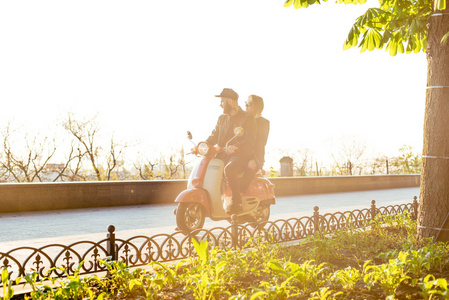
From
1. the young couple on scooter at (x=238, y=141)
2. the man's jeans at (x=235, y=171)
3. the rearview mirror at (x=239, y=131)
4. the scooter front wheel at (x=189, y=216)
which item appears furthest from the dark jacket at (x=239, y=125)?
the scooter front wheel at (x=189, y=216)

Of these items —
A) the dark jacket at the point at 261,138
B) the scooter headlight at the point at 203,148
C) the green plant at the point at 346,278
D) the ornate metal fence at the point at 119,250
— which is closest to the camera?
the green plant at the point at 346,278

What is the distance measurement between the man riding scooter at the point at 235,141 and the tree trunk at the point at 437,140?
2319mm

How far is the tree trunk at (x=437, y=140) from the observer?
18.0 ft

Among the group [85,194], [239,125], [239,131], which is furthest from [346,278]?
[85,194]

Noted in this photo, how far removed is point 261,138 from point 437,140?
2407mm

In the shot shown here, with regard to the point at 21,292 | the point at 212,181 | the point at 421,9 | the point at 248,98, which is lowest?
the point at 21,292

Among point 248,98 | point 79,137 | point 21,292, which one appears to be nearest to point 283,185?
point 79,137

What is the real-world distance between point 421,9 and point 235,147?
329 cm

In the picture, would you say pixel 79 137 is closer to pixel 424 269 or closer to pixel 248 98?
pixel 248 98

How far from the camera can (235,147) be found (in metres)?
6.04

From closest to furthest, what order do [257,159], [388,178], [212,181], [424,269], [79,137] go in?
[424,269] → [212,181] → [257,159] → [79,137] → [388,178]

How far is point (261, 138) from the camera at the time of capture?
21.9 feet

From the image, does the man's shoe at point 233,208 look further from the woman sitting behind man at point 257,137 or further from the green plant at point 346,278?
the green plant at point 346,278

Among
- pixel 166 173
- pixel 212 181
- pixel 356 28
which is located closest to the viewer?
pixel 356 28
